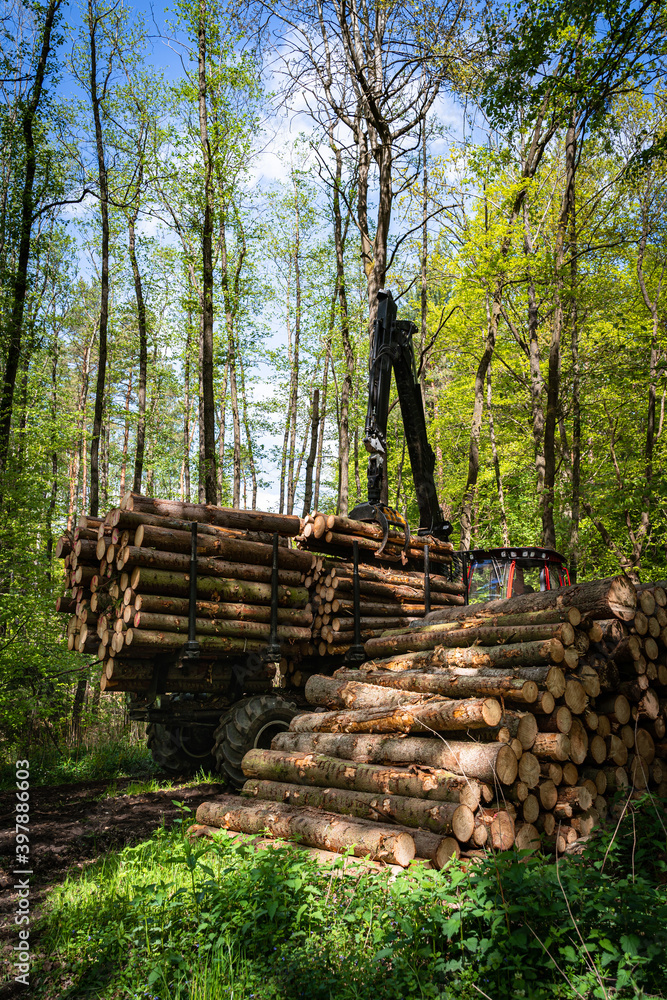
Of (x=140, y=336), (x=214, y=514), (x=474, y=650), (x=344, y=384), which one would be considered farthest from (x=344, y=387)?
(x=474, y=650)

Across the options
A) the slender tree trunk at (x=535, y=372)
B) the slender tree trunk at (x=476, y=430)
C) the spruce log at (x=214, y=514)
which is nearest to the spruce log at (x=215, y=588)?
the spruce log at (x=214, y=514)

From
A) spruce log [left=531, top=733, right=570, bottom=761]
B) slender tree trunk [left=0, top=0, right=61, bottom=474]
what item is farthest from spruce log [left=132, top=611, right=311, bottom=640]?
slender tree trunk [left=0, top=0, right=61, bottom=474]

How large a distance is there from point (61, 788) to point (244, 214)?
2043 cm

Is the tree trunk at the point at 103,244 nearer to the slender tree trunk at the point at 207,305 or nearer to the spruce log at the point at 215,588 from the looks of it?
the slender tree trunk at the point at 207,305

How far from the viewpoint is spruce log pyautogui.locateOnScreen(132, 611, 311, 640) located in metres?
7.05

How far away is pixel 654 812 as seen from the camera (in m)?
4.86

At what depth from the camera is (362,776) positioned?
5328 mm

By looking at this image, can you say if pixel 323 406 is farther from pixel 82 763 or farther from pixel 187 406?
pixel 82 763

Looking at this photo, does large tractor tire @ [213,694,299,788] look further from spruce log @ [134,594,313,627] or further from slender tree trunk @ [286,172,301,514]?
slender tree trunk @ [286,172,301,514]

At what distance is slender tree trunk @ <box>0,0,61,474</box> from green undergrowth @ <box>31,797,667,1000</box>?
9.33 metres

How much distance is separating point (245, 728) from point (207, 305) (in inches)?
373

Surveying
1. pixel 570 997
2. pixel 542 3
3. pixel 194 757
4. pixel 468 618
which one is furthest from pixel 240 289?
pixel 570 997

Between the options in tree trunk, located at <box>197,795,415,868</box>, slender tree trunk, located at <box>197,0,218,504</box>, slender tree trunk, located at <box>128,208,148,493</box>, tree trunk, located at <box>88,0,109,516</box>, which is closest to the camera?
tree trunk, located at <box>197,795,415,868</box>

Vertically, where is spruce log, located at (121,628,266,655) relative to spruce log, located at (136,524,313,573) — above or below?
below
